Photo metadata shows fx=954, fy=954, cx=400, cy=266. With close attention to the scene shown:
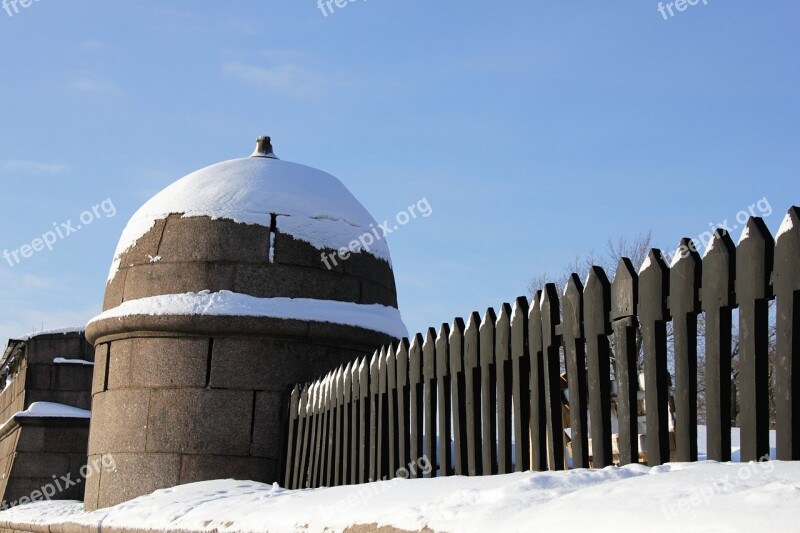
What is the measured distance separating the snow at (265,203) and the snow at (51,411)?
5.72 metres

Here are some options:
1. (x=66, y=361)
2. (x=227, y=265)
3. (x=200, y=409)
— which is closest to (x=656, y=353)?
(x=200, y=409)

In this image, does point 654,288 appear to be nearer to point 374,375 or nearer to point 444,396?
point 444,396

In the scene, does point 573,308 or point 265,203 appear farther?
point 265,203

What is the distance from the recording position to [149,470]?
7.21 metres

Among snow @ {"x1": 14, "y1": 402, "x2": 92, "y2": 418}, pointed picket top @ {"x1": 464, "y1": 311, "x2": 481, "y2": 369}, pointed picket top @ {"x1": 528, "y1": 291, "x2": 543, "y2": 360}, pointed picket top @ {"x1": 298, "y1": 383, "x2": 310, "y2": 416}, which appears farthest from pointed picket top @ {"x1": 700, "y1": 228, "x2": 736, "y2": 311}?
snow @ {"x1": 14, "y1": 402, "x2": 92, "y2": 418}

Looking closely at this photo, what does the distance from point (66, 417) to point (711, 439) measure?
11.5 meters

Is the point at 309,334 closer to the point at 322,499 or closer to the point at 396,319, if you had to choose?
the point at 396,319

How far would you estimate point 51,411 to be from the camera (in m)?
13.1

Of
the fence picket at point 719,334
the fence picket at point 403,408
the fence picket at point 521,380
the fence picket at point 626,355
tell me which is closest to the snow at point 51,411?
the fence picket at point 403,408

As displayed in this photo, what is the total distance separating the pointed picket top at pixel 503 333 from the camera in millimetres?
4305

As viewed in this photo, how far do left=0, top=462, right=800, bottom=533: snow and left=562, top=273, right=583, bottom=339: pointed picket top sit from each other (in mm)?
778

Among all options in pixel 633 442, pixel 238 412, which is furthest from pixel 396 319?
pixel 633 442

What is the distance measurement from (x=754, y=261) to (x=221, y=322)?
16.0 feet

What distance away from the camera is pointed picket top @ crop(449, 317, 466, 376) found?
186 inches
